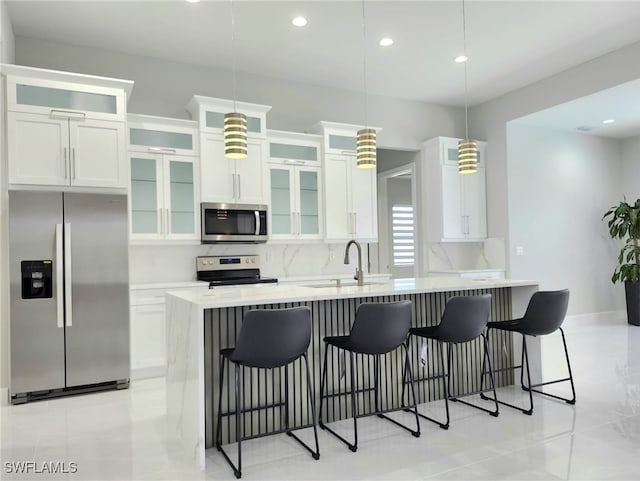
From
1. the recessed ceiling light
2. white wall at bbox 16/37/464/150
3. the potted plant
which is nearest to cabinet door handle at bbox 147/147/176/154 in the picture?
white wall at bbox 16/37/464/150

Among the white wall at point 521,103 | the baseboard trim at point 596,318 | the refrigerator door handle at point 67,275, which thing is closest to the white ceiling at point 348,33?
the white wall at point 521,103

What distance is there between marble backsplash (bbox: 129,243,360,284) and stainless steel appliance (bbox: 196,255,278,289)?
0.32 ft

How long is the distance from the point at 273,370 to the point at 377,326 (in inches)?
31.1

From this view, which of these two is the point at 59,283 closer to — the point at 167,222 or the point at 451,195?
the point at 167,222

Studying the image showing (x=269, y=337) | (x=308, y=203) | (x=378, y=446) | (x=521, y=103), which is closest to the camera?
(x=269, y=337)

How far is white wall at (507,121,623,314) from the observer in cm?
651

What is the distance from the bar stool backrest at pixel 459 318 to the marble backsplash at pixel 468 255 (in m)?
3.54

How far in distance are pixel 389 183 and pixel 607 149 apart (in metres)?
3.44

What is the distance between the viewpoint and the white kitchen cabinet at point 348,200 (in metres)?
5.57

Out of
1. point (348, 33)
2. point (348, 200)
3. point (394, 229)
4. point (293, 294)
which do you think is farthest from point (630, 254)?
point (293, 294)

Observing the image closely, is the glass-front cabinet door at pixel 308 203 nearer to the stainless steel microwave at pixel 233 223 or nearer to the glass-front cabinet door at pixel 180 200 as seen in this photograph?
the stainless steel microwave at pixel 233 223

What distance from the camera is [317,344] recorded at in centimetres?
323

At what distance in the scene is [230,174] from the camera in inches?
196

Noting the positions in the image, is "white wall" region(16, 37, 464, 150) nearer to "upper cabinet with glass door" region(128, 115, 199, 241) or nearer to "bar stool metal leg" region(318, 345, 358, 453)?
"upper cabinet with glass door" region(128, 115, 199, 241)
